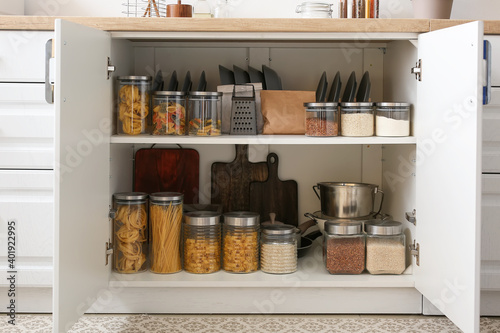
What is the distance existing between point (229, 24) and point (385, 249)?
32.9 inches

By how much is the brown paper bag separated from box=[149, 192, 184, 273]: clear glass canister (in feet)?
1.30

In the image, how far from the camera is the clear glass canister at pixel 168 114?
6.35 feet

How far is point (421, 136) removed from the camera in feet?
5.96

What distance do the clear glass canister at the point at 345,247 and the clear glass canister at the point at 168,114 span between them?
568 mm

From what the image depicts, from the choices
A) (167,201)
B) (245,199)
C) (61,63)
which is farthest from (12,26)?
(245,199)

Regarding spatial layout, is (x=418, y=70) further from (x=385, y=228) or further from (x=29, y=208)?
(x=29, y=208)

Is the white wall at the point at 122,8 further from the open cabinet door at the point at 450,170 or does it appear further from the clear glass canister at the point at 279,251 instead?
the clear glass canister at the point at 279,251

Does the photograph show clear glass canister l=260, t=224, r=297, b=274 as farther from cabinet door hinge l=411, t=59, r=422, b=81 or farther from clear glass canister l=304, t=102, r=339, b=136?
cabinet door hinge l=411, t=59, r=422, b=81

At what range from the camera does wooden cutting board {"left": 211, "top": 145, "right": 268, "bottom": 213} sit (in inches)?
89.8

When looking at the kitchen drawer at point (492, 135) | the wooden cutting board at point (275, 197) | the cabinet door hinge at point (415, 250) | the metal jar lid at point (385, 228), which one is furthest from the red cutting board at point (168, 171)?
the kitchen drawer at point (492, 135)

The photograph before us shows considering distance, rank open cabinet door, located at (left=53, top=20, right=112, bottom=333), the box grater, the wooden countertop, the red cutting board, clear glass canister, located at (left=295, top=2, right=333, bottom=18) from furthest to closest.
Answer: the red cutting board → clear glass canister, located at (left=295, top=2, right=333, bottom=18) → the box grater → the wooden countertop → open cabinet door, located at (left=53, top=20, right=112, bottom=333)

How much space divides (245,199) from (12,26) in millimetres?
997

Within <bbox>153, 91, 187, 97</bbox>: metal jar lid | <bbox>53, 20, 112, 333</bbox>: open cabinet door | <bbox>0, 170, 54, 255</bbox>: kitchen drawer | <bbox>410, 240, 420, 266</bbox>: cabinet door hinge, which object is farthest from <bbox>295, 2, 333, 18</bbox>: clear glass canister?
<bbox>0, 170, 54, 255</bbox>: kitchen drawer

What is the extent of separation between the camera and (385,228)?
191cm
